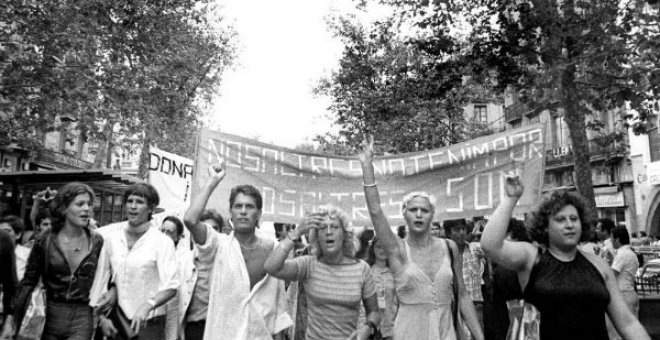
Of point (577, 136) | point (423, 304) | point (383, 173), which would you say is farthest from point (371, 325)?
point (577, 136)

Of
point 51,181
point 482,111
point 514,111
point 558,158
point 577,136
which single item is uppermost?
point 482,111

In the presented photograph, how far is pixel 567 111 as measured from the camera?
9.86 m

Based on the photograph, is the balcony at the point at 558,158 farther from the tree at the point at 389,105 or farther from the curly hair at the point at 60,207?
the curly hair at the point at 60,207

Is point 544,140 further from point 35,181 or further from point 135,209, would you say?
point 35,181

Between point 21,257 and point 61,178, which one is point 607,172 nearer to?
point 61,178

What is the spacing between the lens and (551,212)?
10.8 ft

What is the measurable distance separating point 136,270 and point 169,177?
22.0 feet

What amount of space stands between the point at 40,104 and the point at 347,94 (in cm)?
1181

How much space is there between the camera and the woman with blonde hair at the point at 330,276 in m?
3.83

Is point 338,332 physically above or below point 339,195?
below

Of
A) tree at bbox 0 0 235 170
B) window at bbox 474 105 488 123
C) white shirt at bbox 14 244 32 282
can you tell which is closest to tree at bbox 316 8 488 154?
tree at bbox 0 0 235 170

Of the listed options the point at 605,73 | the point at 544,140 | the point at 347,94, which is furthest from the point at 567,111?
the point at 347,94

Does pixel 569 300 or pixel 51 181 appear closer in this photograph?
pixel 569 300

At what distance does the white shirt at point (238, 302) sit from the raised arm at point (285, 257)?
0.23m
